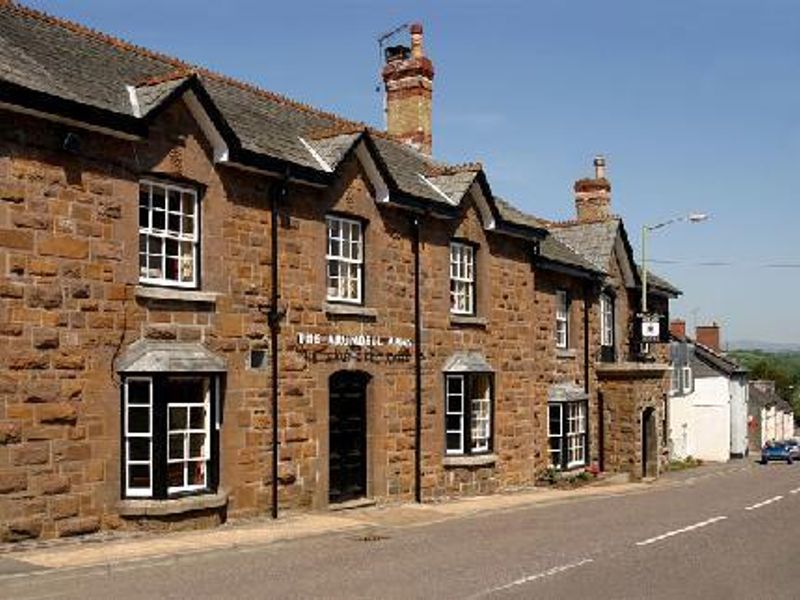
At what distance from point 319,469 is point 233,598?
26.5 ft

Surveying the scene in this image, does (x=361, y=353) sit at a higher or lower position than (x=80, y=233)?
lower

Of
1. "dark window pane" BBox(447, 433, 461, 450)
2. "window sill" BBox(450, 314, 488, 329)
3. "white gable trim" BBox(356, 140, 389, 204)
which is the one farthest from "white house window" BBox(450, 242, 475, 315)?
"white gable trim" BBox(356, 140, 389, 204)

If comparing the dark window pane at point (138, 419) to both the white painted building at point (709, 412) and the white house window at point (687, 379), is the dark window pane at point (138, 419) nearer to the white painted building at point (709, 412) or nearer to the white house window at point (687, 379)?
the white house window at point (687, 379)

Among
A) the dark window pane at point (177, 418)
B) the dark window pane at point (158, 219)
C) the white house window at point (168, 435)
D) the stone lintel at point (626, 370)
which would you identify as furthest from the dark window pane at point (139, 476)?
the stone lintel at point (626, 370)

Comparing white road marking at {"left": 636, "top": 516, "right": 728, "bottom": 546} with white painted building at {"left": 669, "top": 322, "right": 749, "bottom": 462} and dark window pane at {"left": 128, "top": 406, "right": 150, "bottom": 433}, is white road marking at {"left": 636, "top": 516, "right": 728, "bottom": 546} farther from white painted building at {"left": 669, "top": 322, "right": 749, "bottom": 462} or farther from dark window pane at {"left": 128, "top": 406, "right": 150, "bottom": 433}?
white painted building at {"left": 669, "top": 322, "right": 749, "bottom": 462}

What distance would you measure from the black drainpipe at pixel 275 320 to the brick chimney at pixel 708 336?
166ft

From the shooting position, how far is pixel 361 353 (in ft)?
64.5

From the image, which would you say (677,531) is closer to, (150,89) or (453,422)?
(453,422)

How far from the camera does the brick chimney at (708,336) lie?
210 feet

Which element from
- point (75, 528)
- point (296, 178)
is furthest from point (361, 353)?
point (75, 528)

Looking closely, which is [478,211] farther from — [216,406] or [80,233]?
[80,233]

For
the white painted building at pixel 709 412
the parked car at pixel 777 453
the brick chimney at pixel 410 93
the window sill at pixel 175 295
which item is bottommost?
the parked car at pixel 777 453

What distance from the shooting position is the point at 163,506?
14984 mm

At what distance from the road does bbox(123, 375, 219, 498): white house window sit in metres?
2.06
